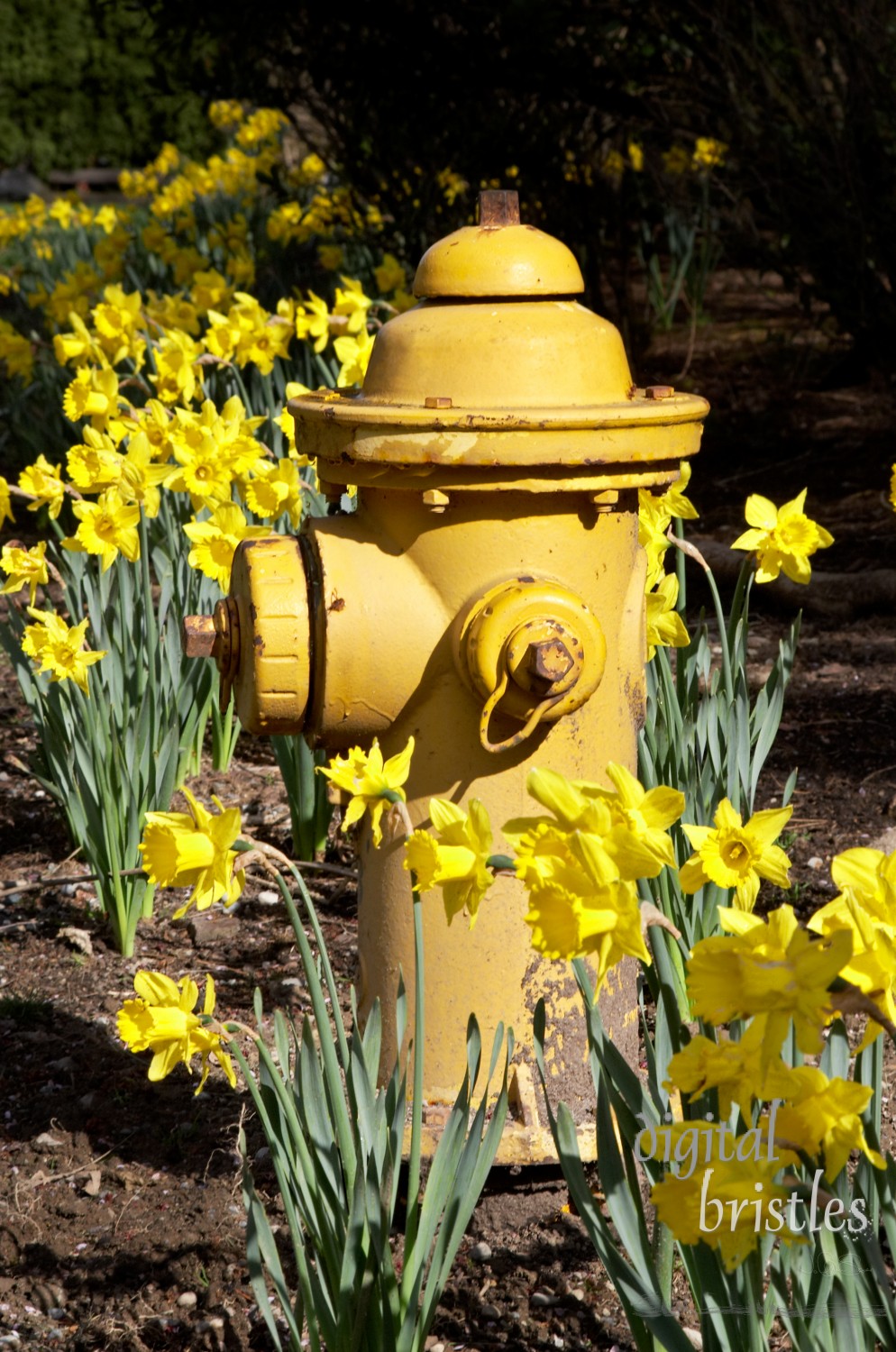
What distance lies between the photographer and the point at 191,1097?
1.99 metres

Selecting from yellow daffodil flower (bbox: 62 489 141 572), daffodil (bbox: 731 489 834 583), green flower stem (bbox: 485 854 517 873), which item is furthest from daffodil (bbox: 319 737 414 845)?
yellow daffodil flower (bbox: 62 489 141 572)

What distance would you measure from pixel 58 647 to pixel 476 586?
0.80 m

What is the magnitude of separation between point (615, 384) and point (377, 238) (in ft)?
12.7

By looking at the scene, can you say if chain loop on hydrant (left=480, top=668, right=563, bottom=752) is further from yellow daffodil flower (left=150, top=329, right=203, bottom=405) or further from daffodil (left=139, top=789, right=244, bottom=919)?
yellow daffodil flower (left=150, top=329, right=203, bottom=405)

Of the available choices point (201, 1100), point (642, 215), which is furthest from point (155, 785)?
point (642, 215)

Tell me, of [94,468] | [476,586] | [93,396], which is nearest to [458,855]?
[476,586]

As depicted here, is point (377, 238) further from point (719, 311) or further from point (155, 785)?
point (155, 785)

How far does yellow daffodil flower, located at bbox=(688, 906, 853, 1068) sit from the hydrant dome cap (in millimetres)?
917

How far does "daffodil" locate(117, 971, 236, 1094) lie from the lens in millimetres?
1375

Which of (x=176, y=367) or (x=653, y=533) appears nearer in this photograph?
(x=653, y=533)

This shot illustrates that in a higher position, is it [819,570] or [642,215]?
[642,215]

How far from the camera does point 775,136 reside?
4.52 metres

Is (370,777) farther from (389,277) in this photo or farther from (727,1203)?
(389,277)

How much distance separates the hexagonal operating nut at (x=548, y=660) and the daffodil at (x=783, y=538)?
563 mm
